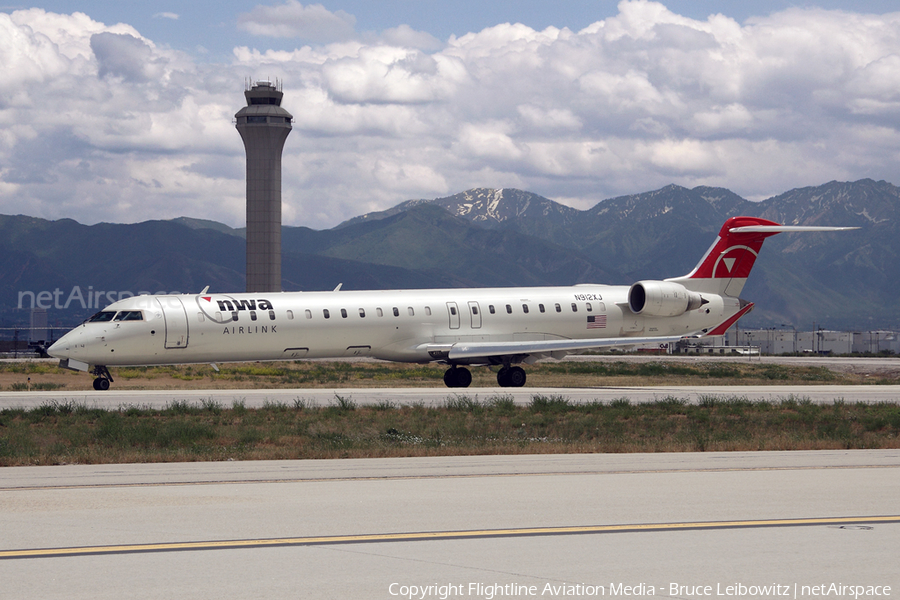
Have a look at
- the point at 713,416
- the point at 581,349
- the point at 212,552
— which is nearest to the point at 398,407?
the point at 713,416

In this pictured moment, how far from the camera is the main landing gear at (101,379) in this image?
3431cm

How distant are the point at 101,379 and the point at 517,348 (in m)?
14.5

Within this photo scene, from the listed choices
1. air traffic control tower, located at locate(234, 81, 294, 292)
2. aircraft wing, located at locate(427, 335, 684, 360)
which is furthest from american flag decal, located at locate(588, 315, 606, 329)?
air traffic control tower, located at locate(234, 81, 294, 292)

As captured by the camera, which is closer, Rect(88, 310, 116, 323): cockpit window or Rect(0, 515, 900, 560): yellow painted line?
Rect(0, 515, 900, 560): yellow painted line

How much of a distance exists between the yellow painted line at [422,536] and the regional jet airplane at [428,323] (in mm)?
24564

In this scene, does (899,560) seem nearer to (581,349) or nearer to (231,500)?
(231,500)

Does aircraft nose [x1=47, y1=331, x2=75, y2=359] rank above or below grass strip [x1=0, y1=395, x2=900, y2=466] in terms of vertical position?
above

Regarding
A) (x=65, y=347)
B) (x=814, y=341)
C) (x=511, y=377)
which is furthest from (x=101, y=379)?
(x=814, y=341)

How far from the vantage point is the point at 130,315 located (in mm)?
33812

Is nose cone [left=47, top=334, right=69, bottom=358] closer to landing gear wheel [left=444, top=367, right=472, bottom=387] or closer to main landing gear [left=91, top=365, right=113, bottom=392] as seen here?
main landing gear [left=91, top=365, right=113, bottom=392]

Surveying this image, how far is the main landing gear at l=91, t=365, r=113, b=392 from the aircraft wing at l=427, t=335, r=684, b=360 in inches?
443

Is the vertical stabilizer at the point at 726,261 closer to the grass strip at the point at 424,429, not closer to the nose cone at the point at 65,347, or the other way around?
the grass strip at the point at 424,429

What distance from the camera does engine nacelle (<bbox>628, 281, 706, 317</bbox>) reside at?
40.1 m

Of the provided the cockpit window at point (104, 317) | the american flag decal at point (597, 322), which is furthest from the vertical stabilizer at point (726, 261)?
the cockpit window at point (104, 317)
